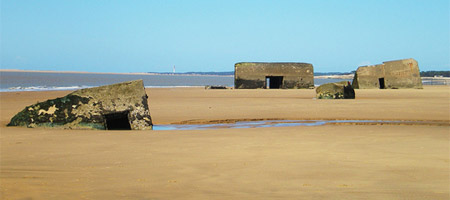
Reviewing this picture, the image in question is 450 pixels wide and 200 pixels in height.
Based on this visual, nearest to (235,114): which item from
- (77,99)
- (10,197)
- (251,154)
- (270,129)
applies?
(270,129)

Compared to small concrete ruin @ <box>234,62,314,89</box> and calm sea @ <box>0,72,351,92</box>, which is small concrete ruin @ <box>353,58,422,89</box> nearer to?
small concrete ruin @ <box>234,62,314,89</box>

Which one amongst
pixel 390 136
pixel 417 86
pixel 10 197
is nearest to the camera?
pixel 10 197

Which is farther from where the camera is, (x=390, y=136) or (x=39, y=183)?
(x=390, y=136)

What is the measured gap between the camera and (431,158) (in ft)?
18.4

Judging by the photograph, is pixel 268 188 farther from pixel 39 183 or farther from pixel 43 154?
pixel 43 154

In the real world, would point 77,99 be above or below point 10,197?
above

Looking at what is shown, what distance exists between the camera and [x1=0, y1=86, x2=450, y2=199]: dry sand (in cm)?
412

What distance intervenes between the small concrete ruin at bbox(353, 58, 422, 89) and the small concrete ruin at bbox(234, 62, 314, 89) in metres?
3.01

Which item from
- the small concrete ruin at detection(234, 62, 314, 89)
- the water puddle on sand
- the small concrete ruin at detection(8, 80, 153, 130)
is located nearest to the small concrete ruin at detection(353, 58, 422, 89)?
the small concrete ruin at detection(234, 62, 314, 89)

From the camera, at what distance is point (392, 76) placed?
97.6 feet

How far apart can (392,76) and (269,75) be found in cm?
667

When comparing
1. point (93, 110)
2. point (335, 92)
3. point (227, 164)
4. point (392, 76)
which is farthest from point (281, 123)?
point (392, 76)

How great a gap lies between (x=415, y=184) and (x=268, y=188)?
3.90 feet

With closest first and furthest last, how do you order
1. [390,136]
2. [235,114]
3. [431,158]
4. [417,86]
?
[431,158] → [390,136] → [235,114] → [417,86]
